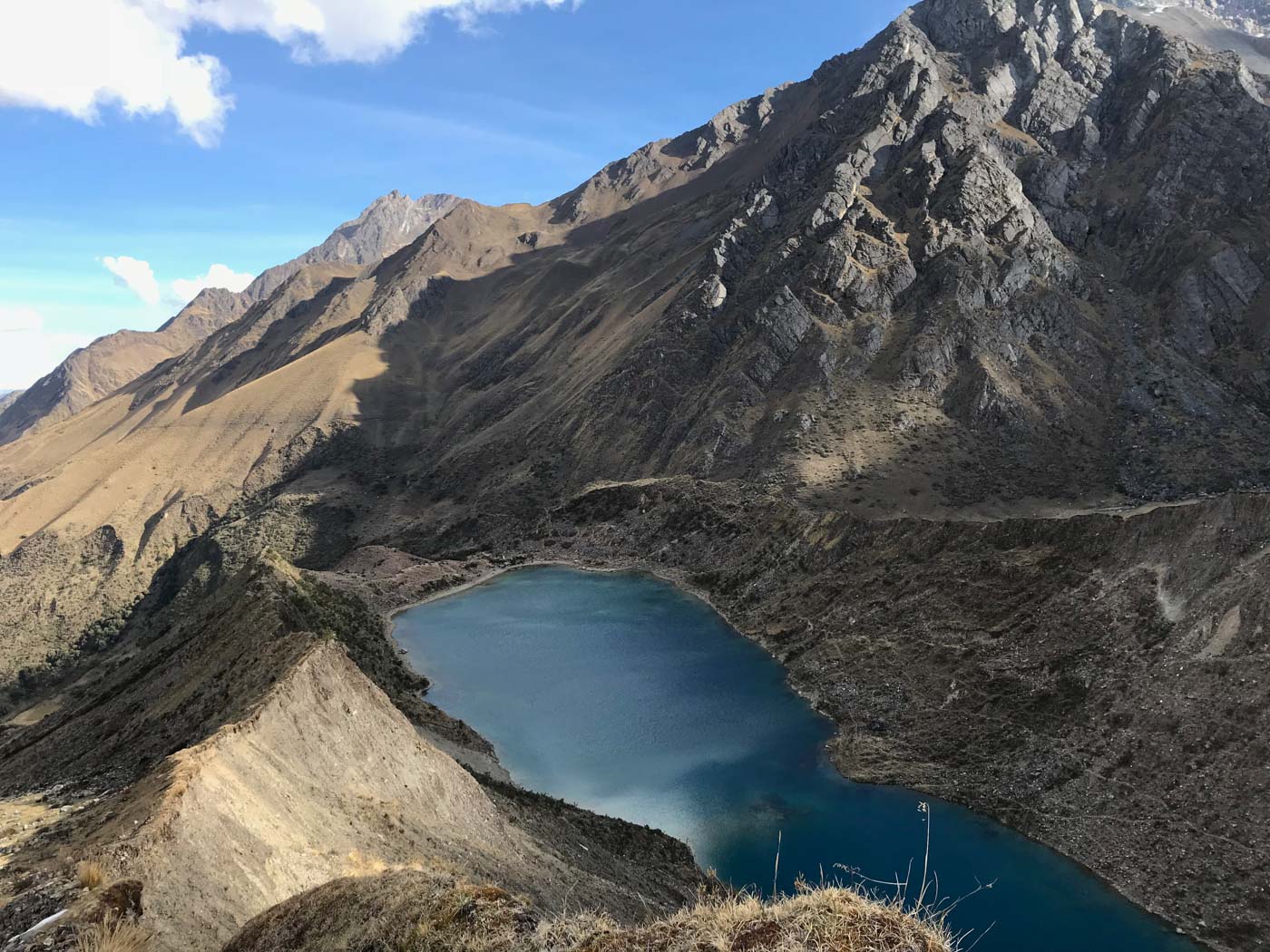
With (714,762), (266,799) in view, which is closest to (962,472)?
(714,762)

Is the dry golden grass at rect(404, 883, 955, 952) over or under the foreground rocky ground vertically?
over

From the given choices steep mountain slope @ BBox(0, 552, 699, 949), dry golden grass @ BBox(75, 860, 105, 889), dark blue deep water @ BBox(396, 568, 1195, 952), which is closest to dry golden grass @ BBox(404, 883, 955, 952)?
steep mountain slope @ BBox(0, 552, 699, 949)

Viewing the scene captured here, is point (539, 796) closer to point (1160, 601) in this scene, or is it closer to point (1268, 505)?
point (1160, 601)

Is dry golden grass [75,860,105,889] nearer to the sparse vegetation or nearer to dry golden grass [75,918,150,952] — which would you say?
dry golden grass [75,918,150,952]

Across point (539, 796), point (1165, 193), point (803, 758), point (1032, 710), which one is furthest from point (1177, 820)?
point (1165, 193)

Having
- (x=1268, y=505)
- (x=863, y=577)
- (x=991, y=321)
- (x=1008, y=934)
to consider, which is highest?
(x=991, y=321)

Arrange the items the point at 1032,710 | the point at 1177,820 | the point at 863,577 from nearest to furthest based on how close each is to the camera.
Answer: the point at 1177,820, the point at 1032,710, the point at 863,577
